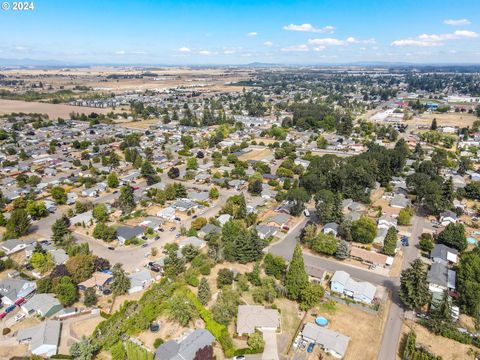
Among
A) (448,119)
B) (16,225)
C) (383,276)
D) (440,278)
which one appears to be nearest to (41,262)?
(16,225)

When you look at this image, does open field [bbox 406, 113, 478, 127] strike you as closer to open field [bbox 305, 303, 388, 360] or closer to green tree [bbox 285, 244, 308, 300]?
open field [bbox 305, 303, 388, 360]

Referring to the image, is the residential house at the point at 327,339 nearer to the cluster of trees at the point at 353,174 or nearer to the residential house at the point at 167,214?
the cluster of trees at the point at 353,174

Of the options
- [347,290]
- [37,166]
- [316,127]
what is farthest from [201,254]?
[316,127]

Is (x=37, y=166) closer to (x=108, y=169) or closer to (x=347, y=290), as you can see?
(x=108, y=169)

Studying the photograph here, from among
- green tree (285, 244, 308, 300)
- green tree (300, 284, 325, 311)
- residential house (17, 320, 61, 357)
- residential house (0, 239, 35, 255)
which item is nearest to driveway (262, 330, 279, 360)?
green tree (300, 284, 325, 311)

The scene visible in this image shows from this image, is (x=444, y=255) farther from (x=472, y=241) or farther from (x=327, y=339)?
(x=327, y=339)
